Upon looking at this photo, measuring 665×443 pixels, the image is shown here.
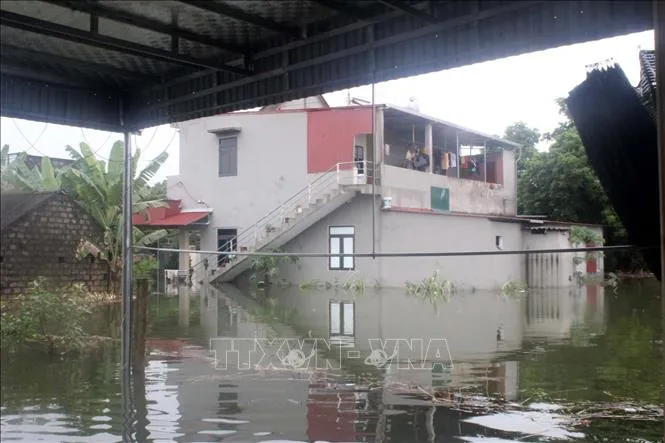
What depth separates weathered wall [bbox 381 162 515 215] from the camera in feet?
77.3

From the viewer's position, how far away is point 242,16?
5.03 metres

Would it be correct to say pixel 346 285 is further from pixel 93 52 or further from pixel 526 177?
pixel 93 52

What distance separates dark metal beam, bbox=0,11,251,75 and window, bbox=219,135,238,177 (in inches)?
813

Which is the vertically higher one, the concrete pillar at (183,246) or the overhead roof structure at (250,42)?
the overhead roof structure at (250,42)

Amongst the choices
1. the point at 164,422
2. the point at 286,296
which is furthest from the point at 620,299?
the point at 164,422

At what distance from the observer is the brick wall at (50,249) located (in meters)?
12.0

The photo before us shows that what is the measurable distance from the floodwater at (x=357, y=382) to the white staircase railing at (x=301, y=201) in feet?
29.1

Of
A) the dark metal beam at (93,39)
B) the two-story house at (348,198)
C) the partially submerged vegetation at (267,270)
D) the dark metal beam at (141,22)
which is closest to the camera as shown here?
the dark metal beam at (141,22)

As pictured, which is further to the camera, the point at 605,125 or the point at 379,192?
the point at 379,192

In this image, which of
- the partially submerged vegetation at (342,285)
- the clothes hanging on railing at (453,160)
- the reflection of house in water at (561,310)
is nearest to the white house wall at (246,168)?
the partially submerged vegetation at (342,285)

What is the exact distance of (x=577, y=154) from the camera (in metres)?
31.7

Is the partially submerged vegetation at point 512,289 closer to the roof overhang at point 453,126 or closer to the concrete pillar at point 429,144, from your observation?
the concrete pillar at point 429,144

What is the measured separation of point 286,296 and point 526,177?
18.0 m

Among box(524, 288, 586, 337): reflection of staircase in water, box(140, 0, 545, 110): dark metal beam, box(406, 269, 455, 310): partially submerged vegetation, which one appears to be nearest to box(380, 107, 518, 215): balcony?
box(406, 269, 455, 310): partially submerged vegetation
